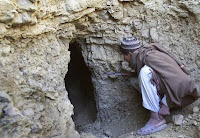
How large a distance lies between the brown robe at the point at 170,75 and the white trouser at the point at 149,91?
0.08 m

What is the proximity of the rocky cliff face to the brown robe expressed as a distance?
563mm

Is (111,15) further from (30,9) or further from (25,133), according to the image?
(25,133)

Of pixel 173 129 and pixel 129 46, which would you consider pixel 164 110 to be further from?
pixel 129 46

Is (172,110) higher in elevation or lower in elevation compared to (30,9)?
lower

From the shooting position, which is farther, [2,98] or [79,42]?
[79,42]

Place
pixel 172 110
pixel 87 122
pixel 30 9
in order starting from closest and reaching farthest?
1. pixel 30 9
2. pixel 172 110
3. pixel 87 122

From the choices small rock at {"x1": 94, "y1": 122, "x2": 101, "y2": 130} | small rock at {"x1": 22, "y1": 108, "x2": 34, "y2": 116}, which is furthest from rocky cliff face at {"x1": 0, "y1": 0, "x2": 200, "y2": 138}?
small rock at {"x1": 94, "y1": 122, "x2": 101, "y2": 130}

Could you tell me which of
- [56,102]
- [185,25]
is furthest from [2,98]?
[185,25]

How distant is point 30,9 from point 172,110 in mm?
2138

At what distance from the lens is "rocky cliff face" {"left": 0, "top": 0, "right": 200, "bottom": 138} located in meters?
2.57

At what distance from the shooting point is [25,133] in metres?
2.45

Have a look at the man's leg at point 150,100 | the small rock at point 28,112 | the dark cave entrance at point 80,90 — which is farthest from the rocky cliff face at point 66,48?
the man's leg at point 150,100

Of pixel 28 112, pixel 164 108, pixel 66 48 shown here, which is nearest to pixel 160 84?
pixel 164 108

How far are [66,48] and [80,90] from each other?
1.98 meters
